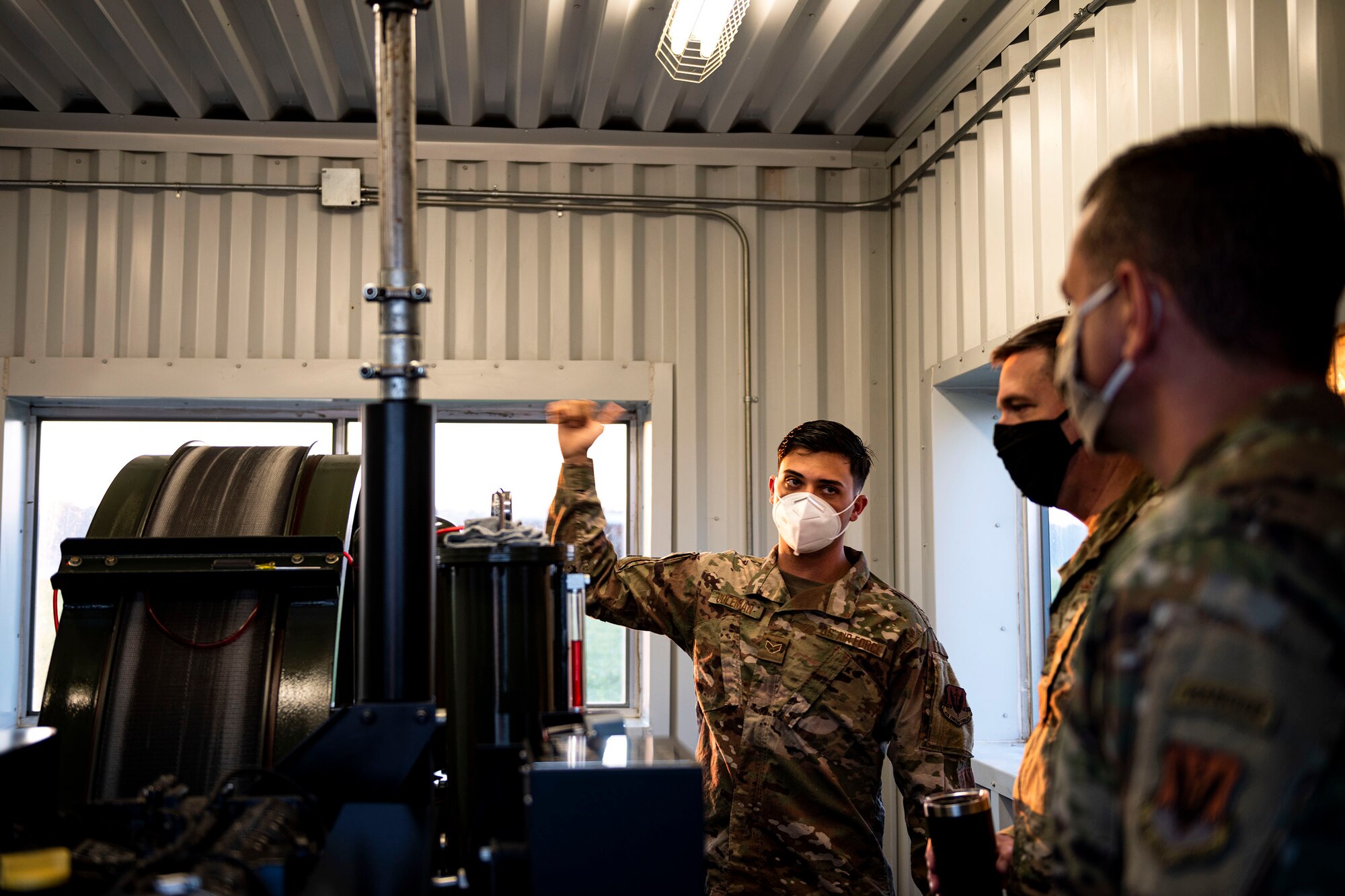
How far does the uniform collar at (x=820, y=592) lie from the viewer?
265 cm

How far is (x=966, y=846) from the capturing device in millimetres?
1533

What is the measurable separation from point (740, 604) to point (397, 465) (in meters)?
1.48

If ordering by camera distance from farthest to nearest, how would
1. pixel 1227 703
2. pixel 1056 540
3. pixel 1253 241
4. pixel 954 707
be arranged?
pixel 1056 540 < pixel 954 707 < pixel 1253 241 < pixel 1227 703

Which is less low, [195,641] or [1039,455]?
[1039,455]

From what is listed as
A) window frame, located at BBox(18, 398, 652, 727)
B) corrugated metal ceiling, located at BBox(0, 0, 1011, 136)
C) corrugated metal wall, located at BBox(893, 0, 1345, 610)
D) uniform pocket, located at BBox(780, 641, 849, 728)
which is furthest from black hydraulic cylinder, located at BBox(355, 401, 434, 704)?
window frame, located at BBox(18, 398, 652, 727)

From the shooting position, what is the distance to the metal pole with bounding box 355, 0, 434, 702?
1.39 m

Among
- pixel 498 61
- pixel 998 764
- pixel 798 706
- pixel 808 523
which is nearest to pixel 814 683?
pixel 798 706

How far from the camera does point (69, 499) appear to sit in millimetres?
4336

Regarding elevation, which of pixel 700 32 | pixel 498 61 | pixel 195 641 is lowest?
pixel 195 641

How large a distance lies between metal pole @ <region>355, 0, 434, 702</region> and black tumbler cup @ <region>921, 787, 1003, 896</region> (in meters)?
0.77

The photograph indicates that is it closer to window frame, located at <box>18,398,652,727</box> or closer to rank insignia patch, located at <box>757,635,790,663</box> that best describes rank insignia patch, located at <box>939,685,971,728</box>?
rank insignia patch, located at <box>757,635,790,663</box>

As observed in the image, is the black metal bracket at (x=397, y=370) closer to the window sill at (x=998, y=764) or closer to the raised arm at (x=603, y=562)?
the raised arm at (x=603, y=562)

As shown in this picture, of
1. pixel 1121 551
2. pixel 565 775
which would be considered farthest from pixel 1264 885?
pixel 565 775

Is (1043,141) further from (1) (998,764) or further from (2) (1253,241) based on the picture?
(2) (1253,241)
